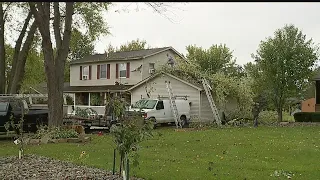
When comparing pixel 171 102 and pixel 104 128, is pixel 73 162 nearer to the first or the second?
pixel 104 128

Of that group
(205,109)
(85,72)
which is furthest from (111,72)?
→ (205,109)

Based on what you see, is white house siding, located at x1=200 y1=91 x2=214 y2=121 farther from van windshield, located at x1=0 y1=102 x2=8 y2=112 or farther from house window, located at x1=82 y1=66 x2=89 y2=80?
van windshield, located at x1=0 y1=102 x2=8 y2=112

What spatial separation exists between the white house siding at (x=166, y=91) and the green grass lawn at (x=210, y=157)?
500 inches

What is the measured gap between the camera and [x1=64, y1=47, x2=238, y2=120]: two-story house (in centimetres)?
2916

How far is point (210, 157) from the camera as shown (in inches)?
450

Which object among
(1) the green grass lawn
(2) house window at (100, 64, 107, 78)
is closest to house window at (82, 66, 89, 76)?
(2) house window at (100, 64, 107, 78)

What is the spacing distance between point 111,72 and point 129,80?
2394mm

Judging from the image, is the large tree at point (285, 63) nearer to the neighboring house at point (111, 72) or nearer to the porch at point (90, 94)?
the neighboring house at point (111, 72)

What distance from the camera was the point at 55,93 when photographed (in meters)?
17.9

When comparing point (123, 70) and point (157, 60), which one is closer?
point (157, 60)

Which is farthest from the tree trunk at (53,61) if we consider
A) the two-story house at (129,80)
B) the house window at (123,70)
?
the house window at (123,70)

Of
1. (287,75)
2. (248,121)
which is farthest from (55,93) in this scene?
(287,75)

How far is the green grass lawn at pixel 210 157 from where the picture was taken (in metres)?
9.00

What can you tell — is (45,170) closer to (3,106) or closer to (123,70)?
(3,106)
